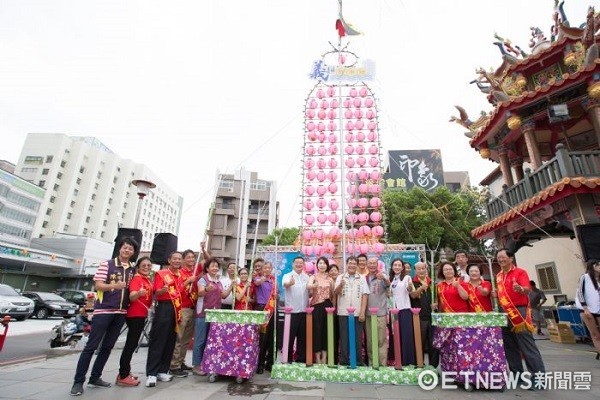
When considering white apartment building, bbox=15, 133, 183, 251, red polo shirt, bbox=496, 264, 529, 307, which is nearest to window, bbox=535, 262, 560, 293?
red polo shirt, bbox=496, 264, 529, 307

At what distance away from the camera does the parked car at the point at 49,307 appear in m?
14.6

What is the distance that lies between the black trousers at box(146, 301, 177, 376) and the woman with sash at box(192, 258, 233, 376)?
0.45m

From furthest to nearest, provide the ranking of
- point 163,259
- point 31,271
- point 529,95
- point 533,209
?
1. point 31,271
2. point 529,95
3. point 533,209
4. point 163,259

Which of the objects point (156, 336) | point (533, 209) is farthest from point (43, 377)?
point (533, 209)

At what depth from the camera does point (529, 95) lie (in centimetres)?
809

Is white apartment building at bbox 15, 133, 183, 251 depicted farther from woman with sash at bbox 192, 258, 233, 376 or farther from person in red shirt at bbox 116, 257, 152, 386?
person in red shirt at bbox 116, 257, 152, 386

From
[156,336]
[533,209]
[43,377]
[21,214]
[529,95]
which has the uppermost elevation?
[21,214]

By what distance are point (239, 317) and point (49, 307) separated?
49.3 feet

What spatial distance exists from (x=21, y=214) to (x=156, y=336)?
4400cm

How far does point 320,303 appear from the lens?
484 centimetres

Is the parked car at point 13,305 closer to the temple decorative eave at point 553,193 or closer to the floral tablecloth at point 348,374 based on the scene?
the floral tablecloth at point 348,374

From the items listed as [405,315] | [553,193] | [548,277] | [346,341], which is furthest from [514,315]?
[548,277]

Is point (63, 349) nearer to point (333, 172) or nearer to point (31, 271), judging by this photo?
point (333, 172)

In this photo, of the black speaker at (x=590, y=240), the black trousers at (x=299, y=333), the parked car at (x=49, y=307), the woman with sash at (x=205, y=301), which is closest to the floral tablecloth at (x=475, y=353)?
the black trousers at (x=299, y=333)
